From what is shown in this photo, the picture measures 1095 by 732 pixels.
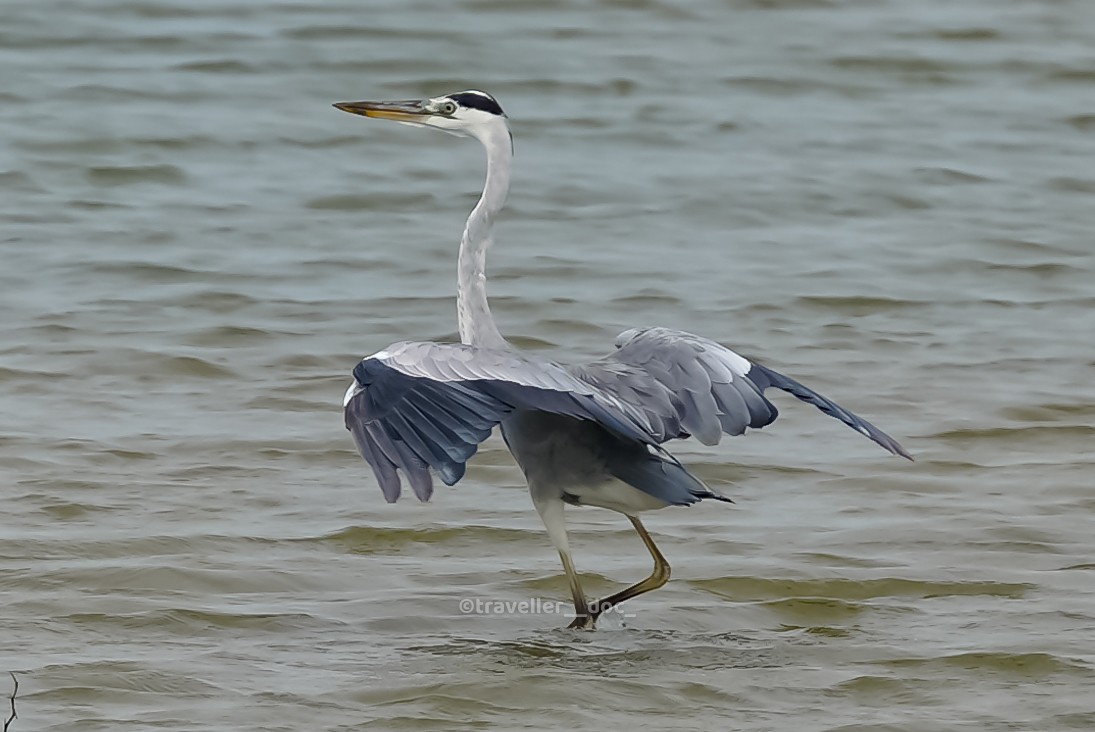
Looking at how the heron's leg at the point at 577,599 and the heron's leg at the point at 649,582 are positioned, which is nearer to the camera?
the heron's leg at the point at 577,599

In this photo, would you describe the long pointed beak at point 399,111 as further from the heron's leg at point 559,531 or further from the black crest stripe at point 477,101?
the heron's leg at point 559,531

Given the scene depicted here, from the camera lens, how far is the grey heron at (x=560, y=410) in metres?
5.49

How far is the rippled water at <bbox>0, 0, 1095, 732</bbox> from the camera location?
5703 mm

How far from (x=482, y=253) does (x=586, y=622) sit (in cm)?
126

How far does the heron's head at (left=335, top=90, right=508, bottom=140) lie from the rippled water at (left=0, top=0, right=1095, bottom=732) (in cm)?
136

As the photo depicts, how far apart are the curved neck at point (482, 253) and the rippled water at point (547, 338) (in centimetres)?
78

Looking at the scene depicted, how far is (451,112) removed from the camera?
6.96 meters

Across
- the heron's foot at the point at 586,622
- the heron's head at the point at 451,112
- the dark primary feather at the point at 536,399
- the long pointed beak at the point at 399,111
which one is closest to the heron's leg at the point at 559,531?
the heron's foot at the point at 586,622

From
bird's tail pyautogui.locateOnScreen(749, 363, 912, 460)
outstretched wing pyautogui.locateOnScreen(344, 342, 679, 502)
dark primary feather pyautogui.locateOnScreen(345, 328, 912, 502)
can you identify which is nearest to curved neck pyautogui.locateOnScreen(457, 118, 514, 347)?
dark primary feather pyautogui.locateOnScreen(345, 328, 912, 502)

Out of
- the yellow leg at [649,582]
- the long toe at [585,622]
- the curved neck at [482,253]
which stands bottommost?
the long toe at [585,622]

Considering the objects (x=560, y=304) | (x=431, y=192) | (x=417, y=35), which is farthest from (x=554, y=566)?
(x=417, y=35)

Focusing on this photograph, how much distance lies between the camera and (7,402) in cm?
866

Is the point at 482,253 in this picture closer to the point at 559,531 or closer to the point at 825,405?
the point at 559,531

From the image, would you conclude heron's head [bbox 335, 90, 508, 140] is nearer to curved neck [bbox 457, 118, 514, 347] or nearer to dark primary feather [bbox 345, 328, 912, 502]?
curved neck [bbox 457, 118, 514, 347]
